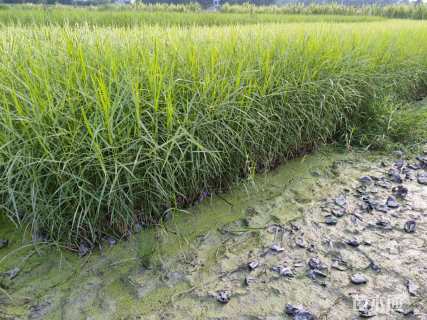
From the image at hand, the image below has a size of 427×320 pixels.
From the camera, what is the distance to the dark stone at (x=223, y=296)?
1353mm

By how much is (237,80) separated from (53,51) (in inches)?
43.5

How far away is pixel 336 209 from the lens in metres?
1.96

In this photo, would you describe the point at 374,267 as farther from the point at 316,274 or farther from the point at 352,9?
the point at 352,9

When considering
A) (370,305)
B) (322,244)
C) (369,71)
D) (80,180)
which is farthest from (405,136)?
(80,180)

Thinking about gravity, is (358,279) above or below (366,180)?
below

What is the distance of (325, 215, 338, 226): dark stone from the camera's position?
184cm

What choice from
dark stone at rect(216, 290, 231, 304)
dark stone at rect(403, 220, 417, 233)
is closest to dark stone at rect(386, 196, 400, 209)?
dark stone at rect(403, 220, 417, 233)

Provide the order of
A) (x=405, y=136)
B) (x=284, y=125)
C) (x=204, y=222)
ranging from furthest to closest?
(x=405, y=136) < (x=284, y=125) < (x=204, y=222)

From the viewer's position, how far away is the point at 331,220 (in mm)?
1854

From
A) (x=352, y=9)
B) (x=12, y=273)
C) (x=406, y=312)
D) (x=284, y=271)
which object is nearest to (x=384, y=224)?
(x=406, y=312)

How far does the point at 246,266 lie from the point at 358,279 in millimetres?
506

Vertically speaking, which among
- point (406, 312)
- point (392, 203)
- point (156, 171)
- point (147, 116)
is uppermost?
point (147, 116)

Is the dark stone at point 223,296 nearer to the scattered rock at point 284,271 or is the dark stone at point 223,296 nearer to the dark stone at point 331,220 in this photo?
the scattered rock at point 284,271

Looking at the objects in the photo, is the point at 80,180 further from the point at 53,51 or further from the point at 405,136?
the point at 405,136
